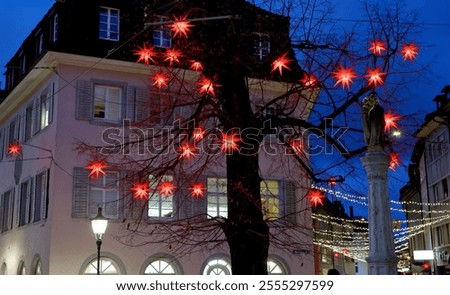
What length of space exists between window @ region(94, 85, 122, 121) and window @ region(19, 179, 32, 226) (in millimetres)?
3897

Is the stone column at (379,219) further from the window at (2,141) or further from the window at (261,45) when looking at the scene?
the window at (2,141)

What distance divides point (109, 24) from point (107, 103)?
307cm

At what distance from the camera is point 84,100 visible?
22812 mm

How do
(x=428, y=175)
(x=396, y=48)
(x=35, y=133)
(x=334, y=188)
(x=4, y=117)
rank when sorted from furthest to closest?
(x=428, y=175)
(x=4, y=117)
(x=35, y=133)
(x=334, y=188)
(x=396, y=48)

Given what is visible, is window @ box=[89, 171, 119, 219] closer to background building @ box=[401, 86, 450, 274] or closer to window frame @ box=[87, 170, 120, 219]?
window frame @ box=[87, 170, 120, 219]

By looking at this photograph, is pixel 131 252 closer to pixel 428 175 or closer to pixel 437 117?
pixel 437 117

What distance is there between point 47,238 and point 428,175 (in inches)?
1198

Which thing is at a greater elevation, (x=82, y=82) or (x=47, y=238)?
(x=82, y=82)

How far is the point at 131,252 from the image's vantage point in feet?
73.8

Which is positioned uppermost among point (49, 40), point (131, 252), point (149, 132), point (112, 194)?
point (49, 40)

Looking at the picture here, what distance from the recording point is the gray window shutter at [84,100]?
22.7m

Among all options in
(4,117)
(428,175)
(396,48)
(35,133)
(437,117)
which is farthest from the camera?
(428,175)

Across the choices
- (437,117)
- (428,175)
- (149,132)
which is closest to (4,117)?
(149,132)

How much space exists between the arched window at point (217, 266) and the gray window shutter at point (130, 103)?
554 centimetres
